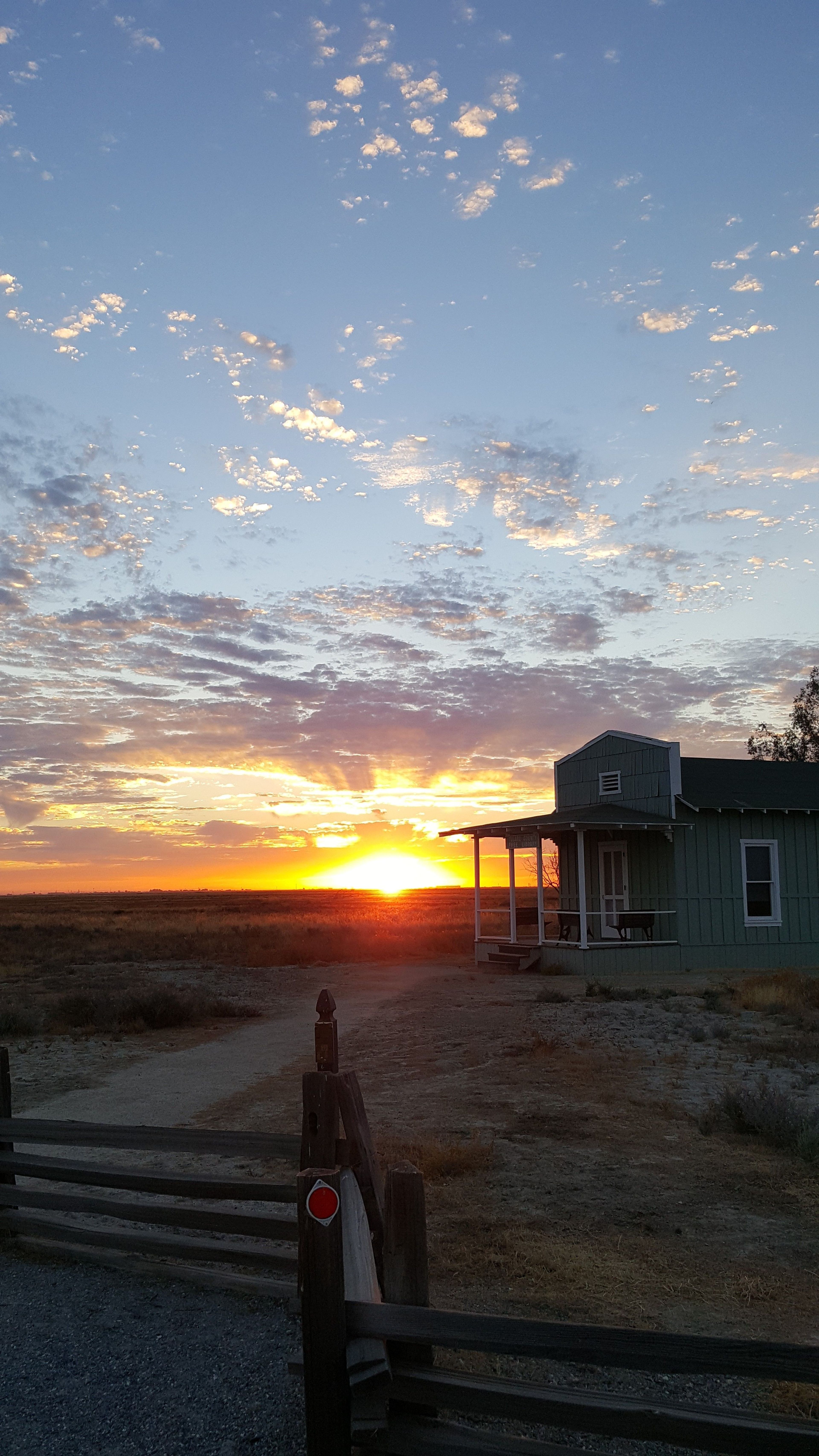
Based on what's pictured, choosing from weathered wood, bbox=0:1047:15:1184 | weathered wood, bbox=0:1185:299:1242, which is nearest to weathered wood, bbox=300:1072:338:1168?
weathered wood, bbox=0:1185:299:1242

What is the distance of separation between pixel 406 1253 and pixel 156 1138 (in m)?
2.46

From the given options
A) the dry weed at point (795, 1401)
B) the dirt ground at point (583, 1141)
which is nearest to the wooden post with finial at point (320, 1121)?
the dirt ground at point (583, 1141)

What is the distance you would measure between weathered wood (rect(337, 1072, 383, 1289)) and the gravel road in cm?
66

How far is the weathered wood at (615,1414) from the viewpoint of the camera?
277cm

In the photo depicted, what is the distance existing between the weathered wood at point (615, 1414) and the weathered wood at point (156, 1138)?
1.70 meters

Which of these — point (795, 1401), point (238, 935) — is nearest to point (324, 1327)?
point (795, 1401)

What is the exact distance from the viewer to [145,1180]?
17.7ft

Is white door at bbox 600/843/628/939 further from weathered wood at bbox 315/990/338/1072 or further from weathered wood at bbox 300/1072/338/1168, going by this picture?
weathered wood at bbox 300/1072/338/1168

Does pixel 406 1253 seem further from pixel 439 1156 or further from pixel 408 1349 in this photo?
pixel 439 1156

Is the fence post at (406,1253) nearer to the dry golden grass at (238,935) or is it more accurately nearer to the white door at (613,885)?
the white door at (613,885)

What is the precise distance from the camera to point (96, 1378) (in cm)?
Result: 450

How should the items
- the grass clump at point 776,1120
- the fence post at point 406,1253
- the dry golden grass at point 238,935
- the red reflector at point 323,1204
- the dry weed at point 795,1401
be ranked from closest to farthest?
the red reflector at point 323,1204 → the fence post at point 406,1253 → the dry weed at point 795,1401 → the grass clump at point 776,1120 → the dry golden grass at point 238,935

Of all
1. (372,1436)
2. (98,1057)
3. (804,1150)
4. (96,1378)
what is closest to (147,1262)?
(96,1378)

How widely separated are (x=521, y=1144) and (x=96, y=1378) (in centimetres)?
478
